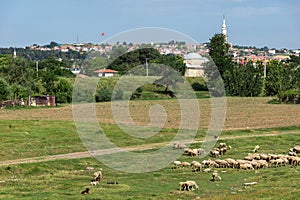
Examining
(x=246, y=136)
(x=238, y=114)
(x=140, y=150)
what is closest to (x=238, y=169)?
(x=140, y=150)

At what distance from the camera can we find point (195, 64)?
450ft

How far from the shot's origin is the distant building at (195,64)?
128m

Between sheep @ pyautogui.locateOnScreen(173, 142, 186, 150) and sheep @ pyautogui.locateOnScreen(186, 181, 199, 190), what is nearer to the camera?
sheep @ pyautogui.locateOnScreen(186, 181, 199, 190)

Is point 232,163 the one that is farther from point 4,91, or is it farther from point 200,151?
point 4,91

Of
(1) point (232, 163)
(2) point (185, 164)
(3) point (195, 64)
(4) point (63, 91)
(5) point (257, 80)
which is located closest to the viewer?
(1) point (232, 163)

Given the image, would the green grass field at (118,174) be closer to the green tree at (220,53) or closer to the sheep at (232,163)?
the sheep at (232,163)

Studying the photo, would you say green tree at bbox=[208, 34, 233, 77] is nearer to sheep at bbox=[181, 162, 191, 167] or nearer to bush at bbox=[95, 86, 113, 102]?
bush at bbox=[95, 86, 113, 102]

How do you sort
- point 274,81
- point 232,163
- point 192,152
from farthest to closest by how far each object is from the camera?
point 274,81 < point 192,152 < point 232,163

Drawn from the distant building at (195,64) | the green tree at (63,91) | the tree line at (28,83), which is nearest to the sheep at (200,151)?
the tree line at (28,83)

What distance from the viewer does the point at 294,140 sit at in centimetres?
4906

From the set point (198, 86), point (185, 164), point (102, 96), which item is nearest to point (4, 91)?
point (102, 96)

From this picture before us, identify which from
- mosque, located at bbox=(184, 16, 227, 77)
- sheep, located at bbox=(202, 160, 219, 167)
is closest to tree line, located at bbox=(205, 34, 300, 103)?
mosque, located at bbox=(184, 16, 227, 77)

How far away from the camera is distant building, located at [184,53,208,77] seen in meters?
128

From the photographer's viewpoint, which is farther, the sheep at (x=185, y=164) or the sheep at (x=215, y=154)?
the sheep at (x=215, y=154)
